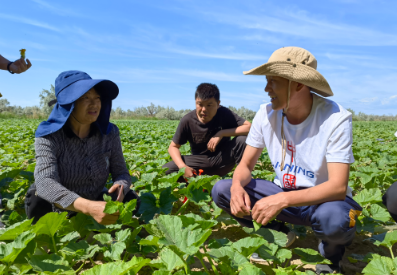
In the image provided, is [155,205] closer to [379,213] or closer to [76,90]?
[76,90]

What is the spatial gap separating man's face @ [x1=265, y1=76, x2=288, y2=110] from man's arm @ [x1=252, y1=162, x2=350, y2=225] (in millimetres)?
468

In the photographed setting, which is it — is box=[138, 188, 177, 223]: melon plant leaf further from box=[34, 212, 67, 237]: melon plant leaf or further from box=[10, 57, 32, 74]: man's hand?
box=[10, 57, 32, 74]: man's hand

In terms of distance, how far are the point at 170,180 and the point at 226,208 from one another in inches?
22.3

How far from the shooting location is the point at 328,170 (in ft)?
6.09

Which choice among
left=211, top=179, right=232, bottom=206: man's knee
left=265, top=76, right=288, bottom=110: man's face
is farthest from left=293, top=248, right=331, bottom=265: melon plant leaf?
left=265, top=76, right=288, bottom=110: man's face

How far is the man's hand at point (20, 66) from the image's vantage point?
3.35 metres

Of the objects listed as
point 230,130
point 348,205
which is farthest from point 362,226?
point 230,130

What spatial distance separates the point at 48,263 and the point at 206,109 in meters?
2.33

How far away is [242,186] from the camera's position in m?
2.23

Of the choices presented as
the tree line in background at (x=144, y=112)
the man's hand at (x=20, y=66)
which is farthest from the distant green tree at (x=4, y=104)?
the man's hand at (x=20, y=66)

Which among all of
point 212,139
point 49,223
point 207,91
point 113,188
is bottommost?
point 49,223

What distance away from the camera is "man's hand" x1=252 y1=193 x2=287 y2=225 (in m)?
1.83

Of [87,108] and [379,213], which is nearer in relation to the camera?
[87,108]

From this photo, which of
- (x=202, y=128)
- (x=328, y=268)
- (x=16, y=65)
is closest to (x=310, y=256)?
(x=328, y=268)
